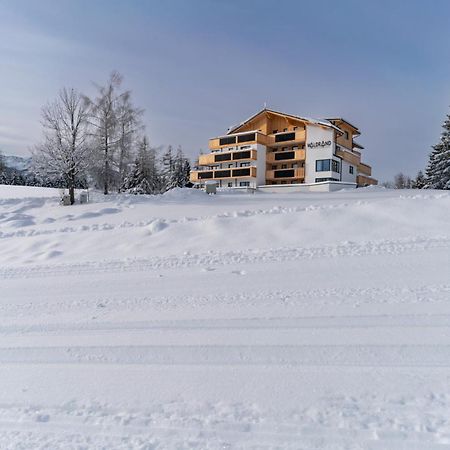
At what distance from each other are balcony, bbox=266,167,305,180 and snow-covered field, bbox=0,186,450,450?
31.7 m

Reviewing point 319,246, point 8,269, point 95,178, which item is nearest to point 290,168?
point 95,178

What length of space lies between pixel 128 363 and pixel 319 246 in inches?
241

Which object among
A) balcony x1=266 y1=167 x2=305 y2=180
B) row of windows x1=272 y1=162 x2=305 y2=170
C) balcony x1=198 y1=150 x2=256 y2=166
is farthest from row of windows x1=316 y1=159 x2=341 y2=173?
balcony x1=198 y1=150 x2=256 y2=166

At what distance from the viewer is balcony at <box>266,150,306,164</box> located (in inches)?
1553

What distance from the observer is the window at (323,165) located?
122ft

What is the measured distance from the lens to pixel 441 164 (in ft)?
120

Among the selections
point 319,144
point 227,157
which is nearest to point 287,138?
point 319,144

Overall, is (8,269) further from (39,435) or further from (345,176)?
(345,176)

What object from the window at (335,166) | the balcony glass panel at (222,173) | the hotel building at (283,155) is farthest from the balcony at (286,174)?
the balcony glass panel at (222,173)

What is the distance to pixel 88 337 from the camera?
4.49 m

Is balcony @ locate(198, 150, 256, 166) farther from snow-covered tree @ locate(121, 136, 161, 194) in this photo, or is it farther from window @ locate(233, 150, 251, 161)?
snow-covered tree @ locate(121, 136, 161, 194)

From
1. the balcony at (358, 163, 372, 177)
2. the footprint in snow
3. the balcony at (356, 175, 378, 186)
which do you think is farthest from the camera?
the balcony at (358, 163, 372, 177)

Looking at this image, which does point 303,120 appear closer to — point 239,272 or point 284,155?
point 284,155

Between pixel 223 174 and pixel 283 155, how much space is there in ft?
28.5
